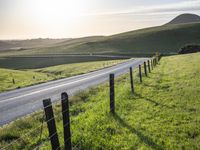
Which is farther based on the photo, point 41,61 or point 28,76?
point 41,61

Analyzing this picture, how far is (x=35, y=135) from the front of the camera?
31.2 feet

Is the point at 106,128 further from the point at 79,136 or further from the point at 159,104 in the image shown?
the point at 159,104

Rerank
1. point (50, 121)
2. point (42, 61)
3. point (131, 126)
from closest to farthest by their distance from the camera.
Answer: point (50, 121)
point (131, 126)
point (42, 61)

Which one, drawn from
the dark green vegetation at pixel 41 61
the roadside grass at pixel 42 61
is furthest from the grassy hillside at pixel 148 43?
the dark green vegetation at pixel 41 61

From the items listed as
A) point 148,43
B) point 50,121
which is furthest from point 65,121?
point 148,43

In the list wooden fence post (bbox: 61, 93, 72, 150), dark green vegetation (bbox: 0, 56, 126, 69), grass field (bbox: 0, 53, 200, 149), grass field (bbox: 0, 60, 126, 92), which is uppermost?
wooden fence post (bbox: 61, 93, 72, 150)

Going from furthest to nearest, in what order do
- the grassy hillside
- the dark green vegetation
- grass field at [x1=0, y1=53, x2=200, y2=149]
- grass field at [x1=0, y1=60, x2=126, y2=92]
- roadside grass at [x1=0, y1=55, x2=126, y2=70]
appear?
the grassy hillside → the dark green vegetation → roadside grass at [x1=0, y1=55, x2=126, y2=70] → grass field at [x1=0, y1=60, x2=126, y2=92] → grass field at [x1=0, y1=53, x2=200, y2=149]

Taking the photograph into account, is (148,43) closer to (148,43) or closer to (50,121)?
(148,43)

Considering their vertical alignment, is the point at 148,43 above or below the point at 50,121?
below

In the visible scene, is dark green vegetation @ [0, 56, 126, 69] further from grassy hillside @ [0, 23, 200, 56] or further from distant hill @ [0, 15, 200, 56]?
grassy hillside @ [0, 23, 200, 56]

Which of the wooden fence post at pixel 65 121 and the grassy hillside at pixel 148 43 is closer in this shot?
the wooden fence post at pixel 65 121

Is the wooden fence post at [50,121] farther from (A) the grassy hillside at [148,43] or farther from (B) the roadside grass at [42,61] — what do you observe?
(A) the grassy hillside at [148,43]

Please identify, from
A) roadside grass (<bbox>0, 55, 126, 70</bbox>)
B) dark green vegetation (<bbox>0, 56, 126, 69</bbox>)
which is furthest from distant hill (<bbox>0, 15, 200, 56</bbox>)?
dark green vegetation (<bbox>0, 56, 126, 69</bbox>)

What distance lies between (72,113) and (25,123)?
2166mm
